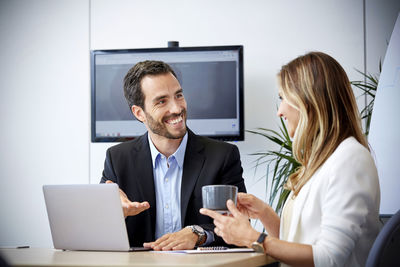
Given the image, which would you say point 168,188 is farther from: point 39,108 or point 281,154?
point 39,108

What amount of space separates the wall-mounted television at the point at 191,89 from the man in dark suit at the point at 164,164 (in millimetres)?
842

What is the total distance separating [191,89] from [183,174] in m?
1.24

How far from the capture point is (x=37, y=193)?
415cm

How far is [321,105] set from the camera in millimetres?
1770

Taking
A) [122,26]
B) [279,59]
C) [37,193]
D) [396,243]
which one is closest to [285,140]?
[279,59]

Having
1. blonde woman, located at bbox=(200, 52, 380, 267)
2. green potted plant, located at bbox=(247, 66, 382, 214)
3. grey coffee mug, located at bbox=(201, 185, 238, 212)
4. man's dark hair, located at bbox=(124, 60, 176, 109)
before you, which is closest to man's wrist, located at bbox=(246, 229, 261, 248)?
blonde woman, located at bbox=(200, 52, 380, 267)

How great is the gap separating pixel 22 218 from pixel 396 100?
9.33 feet

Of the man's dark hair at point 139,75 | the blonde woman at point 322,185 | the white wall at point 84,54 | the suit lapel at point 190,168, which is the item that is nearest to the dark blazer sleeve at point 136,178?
the suit lapel at point 190,168

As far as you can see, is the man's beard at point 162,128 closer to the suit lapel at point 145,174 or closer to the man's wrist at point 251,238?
the suit lapel at point 145,174

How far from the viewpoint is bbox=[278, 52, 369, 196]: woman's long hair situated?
177 cm

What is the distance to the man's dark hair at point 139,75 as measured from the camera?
9.45ft

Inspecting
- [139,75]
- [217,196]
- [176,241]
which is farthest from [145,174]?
[217,196]

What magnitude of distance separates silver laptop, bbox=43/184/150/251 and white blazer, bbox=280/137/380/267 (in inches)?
23.0

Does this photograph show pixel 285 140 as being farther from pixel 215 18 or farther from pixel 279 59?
pixel 215 18
